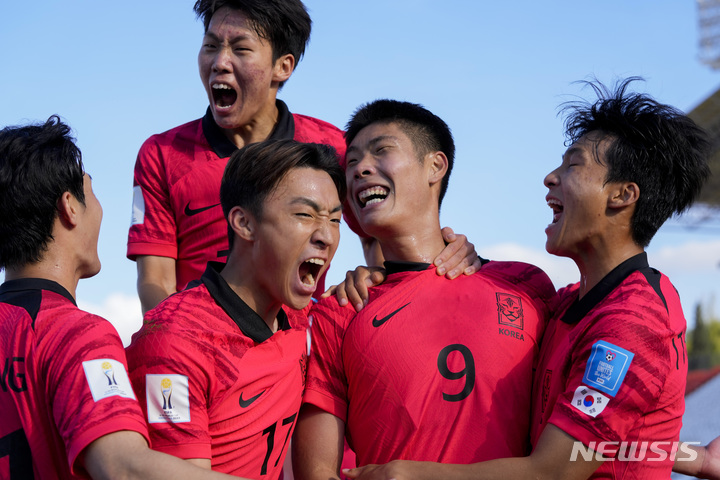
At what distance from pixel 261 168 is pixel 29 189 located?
1012mm

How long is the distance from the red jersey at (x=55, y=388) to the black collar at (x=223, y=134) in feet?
6.69

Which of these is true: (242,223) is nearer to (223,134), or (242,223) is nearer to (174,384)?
(174,384)

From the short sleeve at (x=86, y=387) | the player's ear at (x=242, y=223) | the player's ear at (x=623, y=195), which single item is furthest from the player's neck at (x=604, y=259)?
the short sleeve at (x=86, y=387)

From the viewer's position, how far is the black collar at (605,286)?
12.2 ft

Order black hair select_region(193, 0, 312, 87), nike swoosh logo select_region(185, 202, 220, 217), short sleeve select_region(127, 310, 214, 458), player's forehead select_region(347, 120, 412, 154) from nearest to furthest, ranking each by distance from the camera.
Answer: short sleeve select_region(127, 310, 214, 458), player's forehead select_region(347, 120, 412, 154), nike swoosh logo select_region(185, 202, 220, 217), black hair select_region(193, 0, 312, 87)

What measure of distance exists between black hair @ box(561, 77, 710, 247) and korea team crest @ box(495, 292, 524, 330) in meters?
0.65

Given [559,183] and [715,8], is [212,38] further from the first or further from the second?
[715,8]

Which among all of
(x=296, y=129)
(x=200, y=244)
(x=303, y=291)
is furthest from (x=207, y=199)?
(x=303, y=291)

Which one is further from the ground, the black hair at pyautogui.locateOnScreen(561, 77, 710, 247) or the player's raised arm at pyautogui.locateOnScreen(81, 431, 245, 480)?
the black hair at pyautogui.locateOnScreen(561, 77, 710, 247)

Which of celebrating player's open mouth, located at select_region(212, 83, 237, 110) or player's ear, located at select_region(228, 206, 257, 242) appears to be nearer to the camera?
player's ear, located at select_region(228, 206, 257, 242)

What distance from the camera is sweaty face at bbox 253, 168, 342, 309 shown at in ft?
12.2

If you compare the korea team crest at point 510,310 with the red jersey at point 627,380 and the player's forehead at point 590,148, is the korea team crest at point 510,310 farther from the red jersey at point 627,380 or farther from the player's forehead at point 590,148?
the player's forehead at point 590,148

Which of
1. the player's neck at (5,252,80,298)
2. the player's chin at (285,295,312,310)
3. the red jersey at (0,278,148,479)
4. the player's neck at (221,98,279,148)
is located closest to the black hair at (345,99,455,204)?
the player's neck at (221,98,279,148)

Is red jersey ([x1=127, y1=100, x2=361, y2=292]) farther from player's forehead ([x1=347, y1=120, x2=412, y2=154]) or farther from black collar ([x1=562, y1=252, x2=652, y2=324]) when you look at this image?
black collar ([x1=562, y1=252, x2=652, y2=324])
